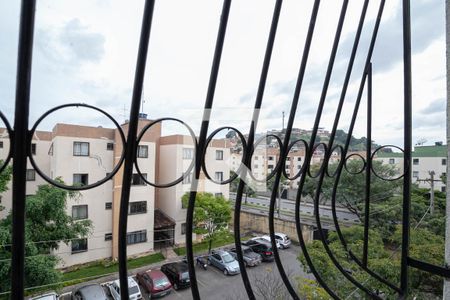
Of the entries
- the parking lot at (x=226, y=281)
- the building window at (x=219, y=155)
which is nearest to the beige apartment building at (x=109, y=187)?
the building window at (x=219, y=155)

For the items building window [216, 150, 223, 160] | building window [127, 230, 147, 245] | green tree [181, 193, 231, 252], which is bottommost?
building window [127, 230, 147, 245]

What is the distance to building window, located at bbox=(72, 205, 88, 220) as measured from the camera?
648cm

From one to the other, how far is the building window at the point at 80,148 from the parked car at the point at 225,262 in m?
4.65

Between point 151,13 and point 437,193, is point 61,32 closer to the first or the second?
point 151,13

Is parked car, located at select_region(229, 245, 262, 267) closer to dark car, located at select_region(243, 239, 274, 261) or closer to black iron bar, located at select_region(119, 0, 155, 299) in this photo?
dark car, located at select_region(243, 239, 274, 261)

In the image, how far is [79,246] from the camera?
6.73 m

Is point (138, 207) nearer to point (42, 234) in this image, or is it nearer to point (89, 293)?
point (89, 293)

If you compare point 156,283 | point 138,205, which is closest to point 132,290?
point 156,283

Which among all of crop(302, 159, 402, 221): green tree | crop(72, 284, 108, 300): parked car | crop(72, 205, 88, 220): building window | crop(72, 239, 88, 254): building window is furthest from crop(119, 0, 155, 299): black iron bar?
crop(302, 159, 402, 221): green tree

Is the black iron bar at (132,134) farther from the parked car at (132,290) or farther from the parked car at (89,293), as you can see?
the parked car at (89,293)

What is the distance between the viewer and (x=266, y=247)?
24.0 feet

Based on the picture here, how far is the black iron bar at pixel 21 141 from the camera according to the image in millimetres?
333

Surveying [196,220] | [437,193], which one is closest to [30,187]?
[196,220]

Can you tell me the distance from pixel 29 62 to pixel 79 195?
7.08 m
